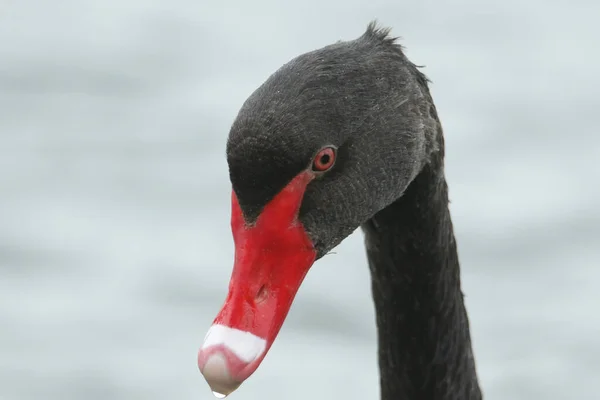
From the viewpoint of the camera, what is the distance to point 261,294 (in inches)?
149

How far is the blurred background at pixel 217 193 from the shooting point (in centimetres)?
702

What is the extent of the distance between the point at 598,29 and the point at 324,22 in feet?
5.58

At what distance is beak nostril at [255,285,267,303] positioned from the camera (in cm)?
378

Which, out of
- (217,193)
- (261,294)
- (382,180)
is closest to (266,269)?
(261,294)

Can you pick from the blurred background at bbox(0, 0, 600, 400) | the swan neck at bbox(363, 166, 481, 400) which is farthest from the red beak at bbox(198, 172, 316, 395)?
the blurred background at bbox(0, 0, 600, 400)

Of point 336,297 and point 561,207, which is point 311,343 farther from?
point 561,207

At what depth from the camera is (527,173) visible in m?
7.83

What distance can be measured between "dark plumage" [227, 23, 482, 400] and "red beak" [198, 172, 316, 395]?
4 cm

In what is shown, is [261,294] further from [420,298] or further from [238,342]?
[420,298]

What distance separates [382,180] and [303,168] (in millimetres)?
352

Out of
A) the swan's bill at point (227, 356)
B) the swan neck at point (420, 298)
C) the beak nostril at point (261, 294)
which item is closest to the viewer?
the swan's bill at point (227, 356)

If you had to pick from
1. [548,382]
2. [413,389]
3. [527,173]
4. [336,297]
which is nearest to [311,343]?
[336,297]

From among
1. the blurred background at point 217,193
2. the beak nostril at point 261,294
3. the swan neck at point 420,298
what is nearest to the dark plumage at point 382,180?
the swan neck at point 420,298

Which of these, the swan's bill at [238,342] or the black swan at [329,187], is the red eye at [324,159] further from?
the swan's bill at [238,342]
